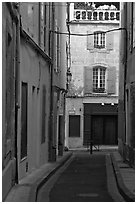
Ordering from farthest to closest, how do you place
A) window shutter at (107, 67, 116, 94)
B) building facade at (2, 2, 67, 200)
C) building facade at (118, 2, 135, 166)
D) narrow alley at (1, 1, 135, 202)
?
1. window shutter at (107, 67, 116, 94)
2. building facade at (118, 2, 135, 166)
3. narrow alley at (1, 1, 135, 202)
4. building facade at (2, 2, 67, 200)

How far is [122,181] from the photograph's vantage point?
13.7 meters

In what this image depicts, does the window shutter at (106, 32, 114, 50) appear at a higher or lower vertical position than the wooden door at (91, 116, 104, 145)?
higher

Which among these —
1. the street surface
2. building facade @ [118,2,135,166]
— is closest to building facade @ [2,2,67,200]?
the street surface

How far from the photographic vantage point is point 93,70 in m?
37.8

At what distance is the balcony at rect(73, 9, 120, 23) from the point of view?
1479 inches

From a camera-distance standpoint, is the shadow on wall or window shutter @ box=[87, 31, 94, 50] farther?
window shutter @ box=[87, 31, 94, 50]

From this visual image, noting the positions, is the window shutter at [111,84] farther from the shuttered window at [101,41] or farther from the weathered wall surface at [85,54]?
the shuttered window at [101,41]

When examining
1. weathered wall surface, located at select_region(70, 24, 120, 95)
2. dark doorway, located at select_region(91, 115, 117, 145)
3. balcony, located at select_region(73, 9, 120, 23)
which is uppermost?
balcony, located at select_region(73, 9, 120, 23)

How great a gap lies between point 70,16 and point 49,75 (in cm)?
1669

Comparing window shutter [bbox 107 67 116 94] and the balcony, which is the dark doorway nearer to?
window shutter [bbox 107 67 116 94]

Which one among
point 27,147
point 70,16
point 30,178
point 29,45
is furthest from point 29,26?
point 70,16

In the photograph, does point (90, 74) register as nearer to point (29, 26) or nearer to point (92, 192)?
point (29, 26)

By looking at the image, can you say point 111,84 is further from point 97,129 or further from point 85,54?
point 97,129

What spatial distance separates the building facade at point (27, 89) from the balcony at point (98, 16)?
12570 mm
